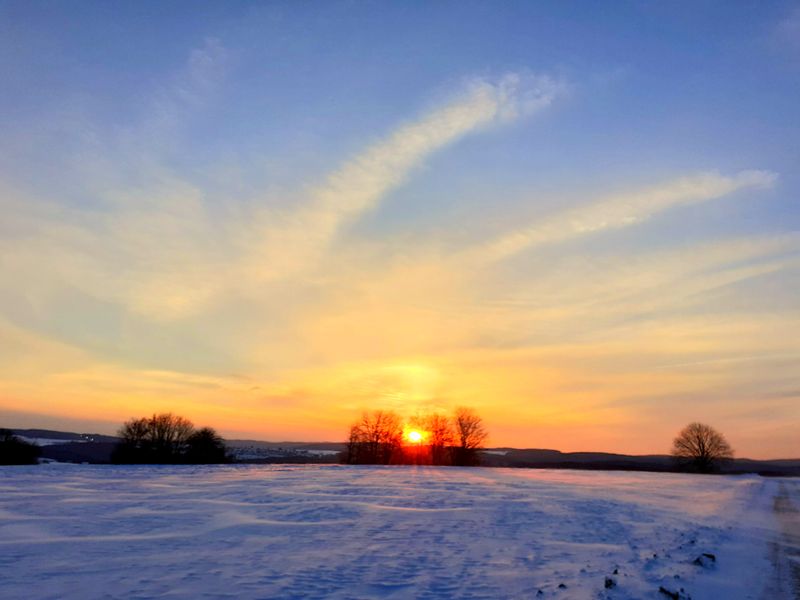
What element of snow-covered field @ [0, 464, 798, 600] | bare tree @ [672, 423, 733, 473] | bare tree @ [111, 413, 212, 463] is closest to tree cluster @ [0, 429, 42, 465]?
bare tree @ [111, 413, 212, 463]

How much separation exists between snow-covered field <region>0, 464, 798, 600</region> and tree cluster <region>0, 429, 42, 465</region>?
49.8m

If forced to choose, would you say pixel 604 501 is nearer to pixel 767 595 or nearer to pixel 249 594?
pixel 767 595

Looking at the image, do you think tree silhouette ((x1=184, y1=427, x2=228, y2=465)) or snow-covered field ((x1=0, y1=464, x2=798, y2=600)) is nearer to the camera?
snow-covered field ((x1=0, y1=464, x2=798, y2=600))

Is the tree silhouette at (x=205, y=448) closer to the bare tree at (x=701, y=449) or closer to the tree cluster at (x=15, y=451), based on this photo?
the tree cluster at (x=15, y=451)

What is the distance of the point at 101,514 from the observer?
59.7 ft

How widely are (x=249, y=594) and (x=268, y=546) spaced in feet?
14.1

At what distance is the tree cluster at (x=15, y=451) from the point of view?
6303cm

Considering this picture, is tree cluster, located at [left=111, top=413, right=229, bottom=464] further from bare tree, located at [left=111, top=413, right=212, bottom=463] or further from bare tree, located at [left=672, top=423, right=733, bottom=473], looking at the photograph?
bare tree, located at [left=672, top=423, right=733, bottom=473]

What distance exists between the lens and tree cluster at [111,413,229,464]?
82375 mm

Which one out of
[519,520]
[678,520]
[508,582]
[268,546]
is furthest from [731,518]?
[268,546]

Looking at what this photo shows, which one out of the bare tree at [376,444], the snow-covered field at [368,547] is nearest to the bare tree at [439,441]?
the bare tree at [376,444]

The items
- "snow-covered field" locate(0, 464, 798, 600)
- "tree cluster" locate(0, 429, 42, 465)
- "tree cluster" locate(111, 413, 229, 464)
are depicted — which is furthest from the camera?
"tree cluster" locate(111, 413, 229, 464)

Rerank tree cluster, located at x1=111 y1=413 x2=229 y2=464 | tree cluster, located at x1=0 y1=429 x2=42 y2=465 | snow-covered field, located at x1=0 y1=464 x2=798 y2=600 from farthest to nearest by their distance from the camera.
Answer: tree cluster, located at x1=111 y1=413 x2=229 y2=464 → tree cluster, located at x1=0 y1=429 x2=42 y2=465 → snow-covered field, located at x1=0 y1=464 x2=798 y2=600

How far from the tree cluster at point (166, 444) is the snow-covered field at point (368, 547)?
6364 cm
